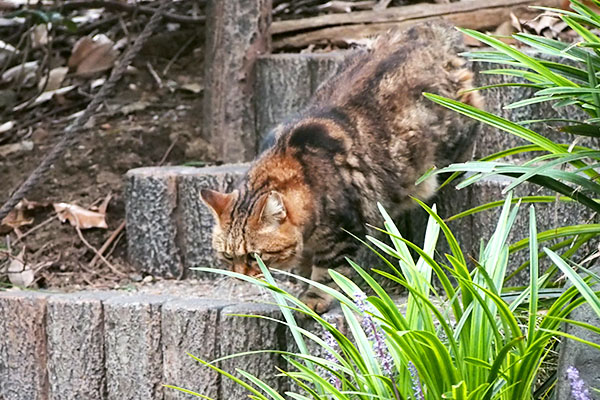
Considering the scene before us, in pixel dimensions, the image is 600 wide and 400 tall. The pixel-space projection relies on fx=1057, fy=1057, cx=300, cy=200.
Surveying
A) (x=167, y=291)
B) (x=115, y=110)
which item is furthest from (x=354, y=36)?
(x=167, y=291)

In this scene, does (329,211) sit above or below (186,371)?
above

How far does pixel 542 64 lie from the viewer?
3.28 metres

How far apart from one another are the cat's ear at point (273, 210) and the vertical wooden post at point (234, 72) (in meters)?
1.68

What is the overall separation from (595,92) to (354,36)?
2.88m

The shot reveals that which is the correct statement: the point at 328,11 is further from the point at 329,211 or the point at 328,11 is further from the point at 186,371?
the point at 186,371

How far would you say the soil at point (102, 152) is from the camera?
511 cm

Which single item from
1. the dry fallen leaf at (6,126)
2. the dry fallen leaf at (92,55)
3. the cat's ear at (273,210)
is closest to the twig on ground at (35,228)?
the dry fallen leaf at (6,126)

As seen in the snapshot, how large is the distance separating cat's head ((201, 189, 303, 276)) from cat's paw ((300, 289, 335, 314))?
159 mm

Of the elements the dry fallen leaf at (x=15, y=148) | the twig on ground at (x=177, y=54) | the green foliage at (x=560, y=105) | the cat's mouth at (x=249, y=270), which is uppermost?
the green foliage at (x=560, y=105)

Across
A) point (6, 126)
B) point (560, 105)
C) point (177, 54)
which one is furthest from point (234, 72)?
point (560, 105)

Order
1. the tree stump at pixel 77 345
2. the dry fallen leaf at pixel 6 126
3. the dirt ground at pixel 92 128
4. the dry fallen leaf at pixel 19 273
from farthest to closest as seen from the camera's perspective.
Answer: the dry fallen leaf at pixel 6 126, the dirt ground at pixel 92 128, the dry fallen leaf at pixel 19 273, the tree stump at pixel 77 345

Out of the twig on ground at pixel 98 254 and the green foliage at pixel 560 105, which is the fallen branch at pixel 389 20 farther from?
the green foliage at pixel 560 105

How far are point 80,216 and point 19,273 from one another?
47 centimetres

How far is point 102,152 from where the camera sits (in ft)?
18.5
